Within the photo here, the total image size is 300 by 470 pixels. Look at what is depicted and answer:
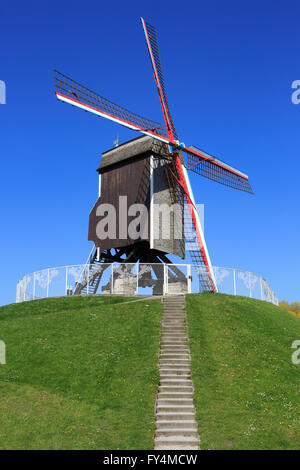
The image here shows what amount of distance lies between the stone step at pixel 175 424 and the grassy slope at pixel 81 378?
0.30m

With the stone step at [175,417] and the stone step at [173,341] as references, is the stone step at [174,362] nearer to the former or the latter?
the stone step at [173,341]

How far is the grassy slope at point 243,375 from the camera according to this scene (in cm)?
1375

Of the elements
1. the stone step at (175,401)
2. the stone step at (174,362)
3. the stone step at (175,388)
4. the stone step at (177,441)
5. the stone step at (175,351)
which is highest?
the stone step at (175,351)

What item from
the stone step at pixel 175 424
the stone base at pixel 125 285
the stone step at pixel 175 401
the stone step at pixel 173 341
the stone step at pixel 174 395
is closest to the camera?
the stone step at pixel 175 424

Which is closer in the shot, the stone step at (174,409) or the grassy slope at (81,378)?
the grassy slope at (81,378)

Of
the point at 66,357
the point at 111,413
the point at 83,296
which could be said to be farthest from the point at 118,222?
the point at 111,413

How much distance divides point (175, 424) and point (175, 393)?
1.73 metres

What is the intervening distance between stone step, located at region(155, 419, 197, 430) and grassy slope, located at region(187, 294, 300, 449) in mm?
285

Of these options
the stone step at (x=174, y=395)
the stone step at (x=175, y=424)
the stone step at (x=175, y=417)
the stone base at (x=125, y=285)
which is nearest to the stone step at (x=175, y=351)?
the stone step at (x=174, y=395)

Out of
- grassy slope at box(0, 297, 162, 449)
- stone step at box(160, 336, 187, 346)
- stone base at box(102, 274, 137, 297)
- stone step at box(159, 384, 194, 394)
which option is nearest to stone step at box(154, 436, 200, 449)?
grassy slope at box(0, 297, 162, 449)

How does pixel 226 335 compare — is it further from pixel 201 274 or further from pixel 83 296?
pixel 83 296

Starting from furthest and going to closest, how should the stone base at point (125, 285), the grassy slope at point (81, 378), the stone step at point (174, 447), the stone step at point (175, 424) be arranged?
the stone base at point (125, 285), the stone step at point (175, 424), the grassy slope at point (81, 378), the stone step at point (174, 447)

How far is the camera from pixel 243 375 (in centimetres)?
1734

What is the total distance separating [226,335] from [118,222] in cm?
1524
